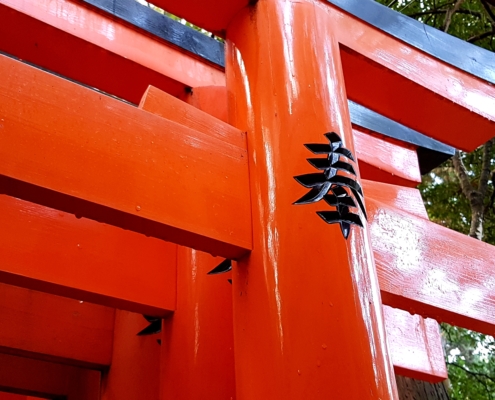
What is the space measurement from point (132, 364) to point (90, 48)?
154cm

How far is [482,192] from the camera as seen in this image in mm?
5422

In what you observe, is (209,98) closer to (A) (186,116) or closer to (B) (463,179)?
(A) (186,116)

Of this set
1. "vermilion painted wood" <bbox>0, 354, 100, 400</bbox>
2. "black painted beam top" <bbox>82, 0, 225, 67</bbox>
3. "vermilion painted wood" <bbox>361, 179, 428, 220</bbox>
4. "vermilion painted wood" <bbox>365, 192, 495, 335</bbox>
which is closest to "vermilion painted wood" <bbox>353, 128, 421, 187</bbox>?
"vermilion painted wood" <bbox>361, 179, 428, 220</bbox>

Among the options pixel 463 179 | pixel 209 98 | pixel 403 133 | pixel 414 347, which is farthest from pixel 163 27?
pixel 463 179

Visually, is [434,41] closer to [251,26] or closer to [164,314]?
[251,26]

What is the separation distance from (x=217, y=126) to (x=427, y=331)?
208 cm

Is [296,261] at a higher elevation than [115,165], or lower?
lower

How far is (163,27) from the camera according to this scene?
3.22 meters

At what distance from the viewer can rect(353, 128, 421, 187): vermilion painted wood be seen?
3.66 meters

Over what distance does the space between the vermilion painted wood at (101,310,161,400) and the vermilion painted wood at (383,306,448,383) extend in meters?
1.20

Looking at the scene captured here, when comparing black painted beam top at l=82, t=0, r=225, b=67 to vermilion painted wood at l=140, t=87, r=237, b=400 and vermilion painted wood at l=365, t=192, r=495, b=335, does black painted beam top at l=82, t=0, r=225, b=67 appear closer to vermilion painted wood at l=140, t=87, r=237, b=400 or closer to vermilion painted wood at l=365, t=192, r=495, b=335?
vermilion painted wood at l=140, t=87, r=237, b=400

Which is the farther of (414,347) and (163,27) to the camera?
(414,347)

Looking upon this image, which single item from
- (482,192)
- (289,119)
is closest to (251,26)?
(289,119)

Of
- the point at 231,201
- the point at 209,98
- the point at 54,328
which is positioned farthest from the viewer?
the point at 54,328
